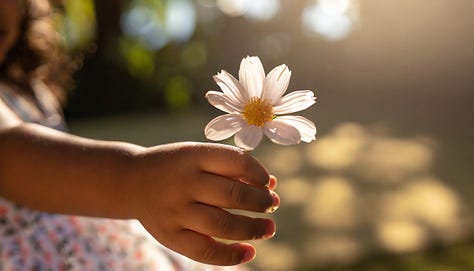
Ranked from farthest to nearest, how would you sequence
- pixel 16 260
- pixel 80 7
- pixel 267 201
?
pixel 80 7, pixel 16 260, pixel 267 201

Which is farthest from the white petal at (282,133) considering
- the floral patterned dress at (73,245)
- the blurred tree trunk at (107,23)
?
the blurred tree trunk at (107,23)

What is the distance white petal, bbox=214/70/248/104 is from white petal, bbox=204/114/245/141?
0.01 meters

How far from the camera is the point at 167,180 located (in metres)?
0.47

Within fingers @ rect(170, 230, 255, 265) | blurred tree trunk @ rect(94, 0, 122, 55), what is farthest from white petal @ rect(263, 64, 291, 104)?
blurred tree trunk @ rect(94, 0, 122, 55)

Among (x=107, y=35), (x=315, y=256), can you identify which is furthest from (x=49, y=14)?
(x=107, y=35)

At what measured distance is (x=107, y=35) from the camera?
5195mm

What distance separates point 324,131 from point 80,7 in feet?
6.26

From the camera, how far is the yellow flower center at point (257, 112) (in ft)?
1.35

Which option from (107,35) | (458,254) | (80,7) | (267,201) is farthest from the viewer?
(107,35)

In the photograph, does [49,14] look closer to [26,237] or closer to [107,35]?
[26,237]

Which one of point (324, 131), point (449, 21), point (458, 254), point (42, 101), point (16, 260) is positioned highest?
point (449, 21)

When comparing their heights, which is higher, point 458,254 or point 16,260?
point 458,254

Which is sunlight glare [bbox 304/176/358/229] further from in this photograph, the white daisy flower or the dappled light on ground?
the white daisy flower

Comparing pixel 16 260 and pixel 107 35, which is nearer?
pixel 16 260
